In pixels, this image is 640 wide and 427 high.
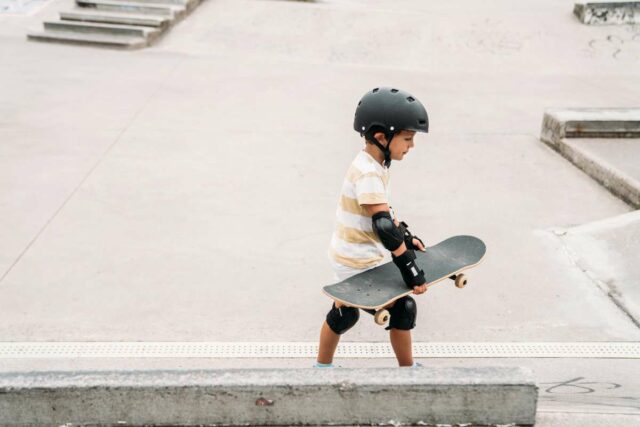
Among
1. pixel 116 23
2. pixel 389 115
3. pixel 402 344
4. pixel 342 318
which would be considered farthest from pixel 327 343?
pixel 116 23

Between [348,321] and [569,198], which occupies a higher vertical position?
[348,321]

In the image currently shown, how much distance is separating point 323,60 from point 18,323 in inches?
337

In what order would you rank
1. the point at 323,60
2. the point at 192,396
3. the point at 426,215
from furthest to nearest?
the point at 323,60 < the point at 426,215 < the point at 192,396

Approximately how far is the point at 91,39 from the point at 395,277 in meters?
10.8

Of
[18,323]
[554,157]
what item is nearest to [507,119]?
[554,157]

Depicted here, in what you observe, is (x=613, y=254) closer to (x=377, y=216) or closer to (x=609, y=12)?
(x=377, y=216)

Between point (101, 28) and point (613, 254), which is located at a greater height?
point (101, 28)

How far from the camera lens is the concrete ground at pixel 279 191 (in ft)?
13.3

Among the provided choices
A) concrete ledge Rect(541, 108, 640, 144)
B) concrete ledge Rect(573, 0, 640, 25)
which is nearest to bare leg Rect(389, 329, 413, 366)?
concrete ledge Rect(541, 108, 640, 144)

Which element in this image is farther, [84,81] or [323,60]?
[323,60]

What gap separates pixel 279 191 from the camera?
6.16 m

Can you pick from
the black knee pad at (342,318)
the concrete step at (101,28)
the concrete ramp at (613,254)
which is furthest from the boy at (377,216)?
the concrete step at (101,28)

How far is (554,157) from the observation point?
721cm

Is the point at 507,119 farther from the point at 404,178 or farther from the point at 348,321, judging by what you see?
the point at 348,321
